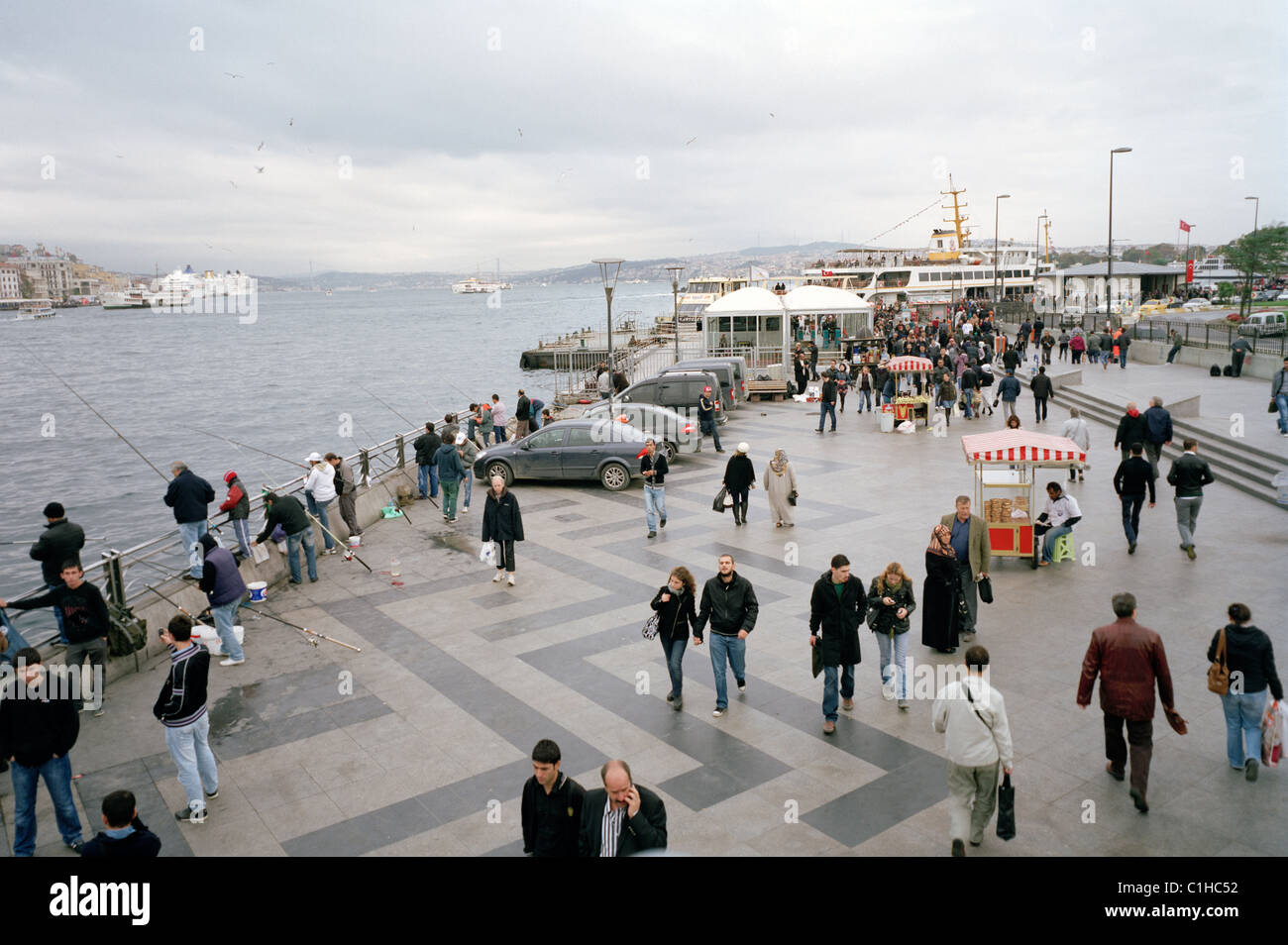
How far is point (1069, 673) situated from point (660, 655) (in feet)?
13.9

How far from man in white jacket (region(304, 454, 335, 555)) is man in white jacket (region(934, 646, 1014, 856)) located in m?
10.2

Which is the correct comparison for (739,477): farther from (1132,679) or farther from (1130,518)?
(1132,679)

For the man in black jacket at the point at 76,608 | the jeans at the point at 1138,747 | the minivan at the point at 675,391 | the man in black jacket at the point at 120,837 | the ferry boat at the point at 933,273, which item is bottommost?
the jeans at the point at 1138,747

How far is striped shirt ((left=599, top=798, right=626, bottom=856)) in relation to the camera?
476cm

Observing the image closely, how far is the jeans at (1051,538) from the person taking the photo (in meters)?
12.2

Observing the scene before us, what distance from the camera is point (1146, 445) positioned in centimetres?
1524

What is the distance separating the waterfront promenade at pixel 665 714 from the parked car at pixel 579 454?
10.7 ft

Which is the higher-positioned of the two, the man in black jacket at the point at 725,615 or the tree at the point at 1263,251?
the tree at the point at 1263,251

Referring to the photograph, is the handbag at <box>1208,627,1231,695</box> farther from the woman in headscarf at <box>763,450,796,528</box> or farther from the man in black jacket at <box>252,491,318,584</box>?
the man in black jacket at <box>252,491,318,584</box>

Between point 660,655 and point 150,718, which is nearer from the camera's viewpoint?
point 150,718

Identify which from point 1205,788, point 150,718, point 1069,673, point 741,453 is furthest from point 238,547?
point 1205,788

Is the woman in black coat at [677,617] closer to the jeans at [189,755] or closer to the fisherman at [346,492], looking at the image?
the jeans at [189,755]

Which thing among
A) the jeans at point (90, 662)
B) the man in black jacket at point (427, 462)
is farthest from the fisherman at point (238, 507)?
the man in black jacket at point (427, 462)
